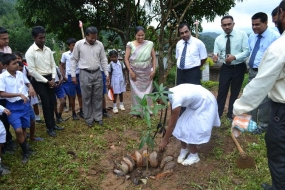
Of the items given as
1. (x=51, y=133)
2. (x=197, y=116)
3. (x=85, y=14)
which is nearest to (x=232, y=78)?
(x=197, y=116)

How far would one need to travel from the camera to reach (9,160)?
3406 millimetres

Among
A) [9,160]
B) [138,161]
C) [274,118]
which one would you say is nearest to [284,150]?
[274,118]

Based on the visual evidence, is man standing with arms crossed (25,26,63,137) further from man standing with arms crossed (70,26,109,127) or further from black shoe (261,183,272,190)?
black shoe (261,183,272,190)

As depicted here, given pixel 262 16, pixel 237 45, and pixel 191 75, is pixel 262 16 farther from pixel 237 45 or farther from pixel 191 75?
pixel 191 75

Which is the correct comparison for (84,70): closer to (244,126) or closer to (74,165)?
(74,165)

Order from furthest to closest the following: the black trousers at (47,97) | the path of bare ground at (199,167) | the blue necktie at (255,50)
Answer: the black trousers at (47,97)
the blue necktie at (255,50)
the path of bare ground at (199,167)

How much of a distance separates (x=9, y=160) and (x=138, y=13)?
23.2 ft

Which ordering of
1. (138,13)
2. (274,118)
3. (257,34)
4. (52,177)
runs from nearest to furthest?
(274,118) < (52,177) < (257,34) < (138,13)

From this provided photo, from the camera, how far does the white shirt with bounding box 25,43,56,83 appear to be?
149 inches

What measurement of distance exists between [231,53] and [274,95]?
2.36 meters

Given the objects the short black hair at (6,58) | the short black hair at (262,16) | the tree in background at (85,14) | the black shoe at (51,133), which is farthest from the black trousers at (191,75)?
the tree in background at (85,14)

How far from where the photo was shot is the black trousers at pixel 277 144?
1.86 m

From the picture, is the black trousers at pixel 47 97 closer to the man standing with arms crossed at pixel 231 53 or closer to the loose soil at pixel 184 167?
the loose soil at pixel 184 167

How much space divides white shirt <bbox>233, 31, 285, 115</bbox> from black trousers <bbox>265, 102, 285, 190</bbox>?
3.7 inches
